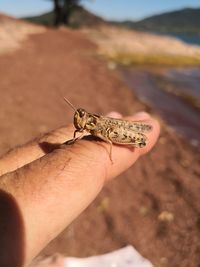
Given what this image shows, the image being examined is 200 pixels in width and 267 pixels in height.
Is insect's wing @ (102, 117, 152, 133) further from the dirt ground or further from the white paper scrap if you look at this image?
the dirt ground

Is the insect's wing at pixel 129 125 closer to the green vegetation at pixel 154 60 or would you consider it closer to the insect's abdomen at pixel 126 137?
the insect's abdomen at pixel 126 137

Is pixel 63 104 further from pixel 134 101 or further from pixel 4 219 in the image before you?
pixel 4 219

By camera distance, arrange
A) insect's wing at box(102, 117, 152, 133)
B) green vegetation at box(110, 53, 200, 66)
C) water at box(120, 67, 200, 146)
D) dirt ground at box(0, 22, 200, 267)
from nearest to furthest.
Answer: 1. insect's wing at box(102, 117, 152, 133)
2. dirt ground at box(0, 22, 200, 267)
3. water at box(120, 67, 200, 146)
4. green vegetation at box(110, 53, 200, 66)

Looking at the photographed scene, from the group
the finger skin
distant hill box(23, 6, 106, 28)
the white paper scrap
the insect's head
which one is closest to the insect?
the insect's head

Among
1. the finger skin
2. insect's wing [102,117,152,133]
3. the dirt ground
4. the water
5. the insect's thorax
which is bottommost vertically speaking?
the water

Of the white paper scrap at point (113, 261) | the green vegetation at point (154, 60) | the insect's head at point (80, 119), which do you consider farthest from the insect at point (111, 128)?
the green vegetation at point (154, 60)

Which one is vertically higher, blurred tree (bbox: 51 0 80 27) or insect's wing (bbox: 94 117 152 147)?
insect's wing (bbox: 94 117 152 147)

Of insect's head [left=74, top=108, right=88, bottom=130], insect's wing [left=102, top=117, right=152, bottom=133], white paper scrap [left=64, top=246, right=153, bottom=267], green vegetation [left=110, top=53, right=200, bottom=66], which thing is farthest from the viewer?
green vegetation [left=110, top=53, right=200, bottom=66]
